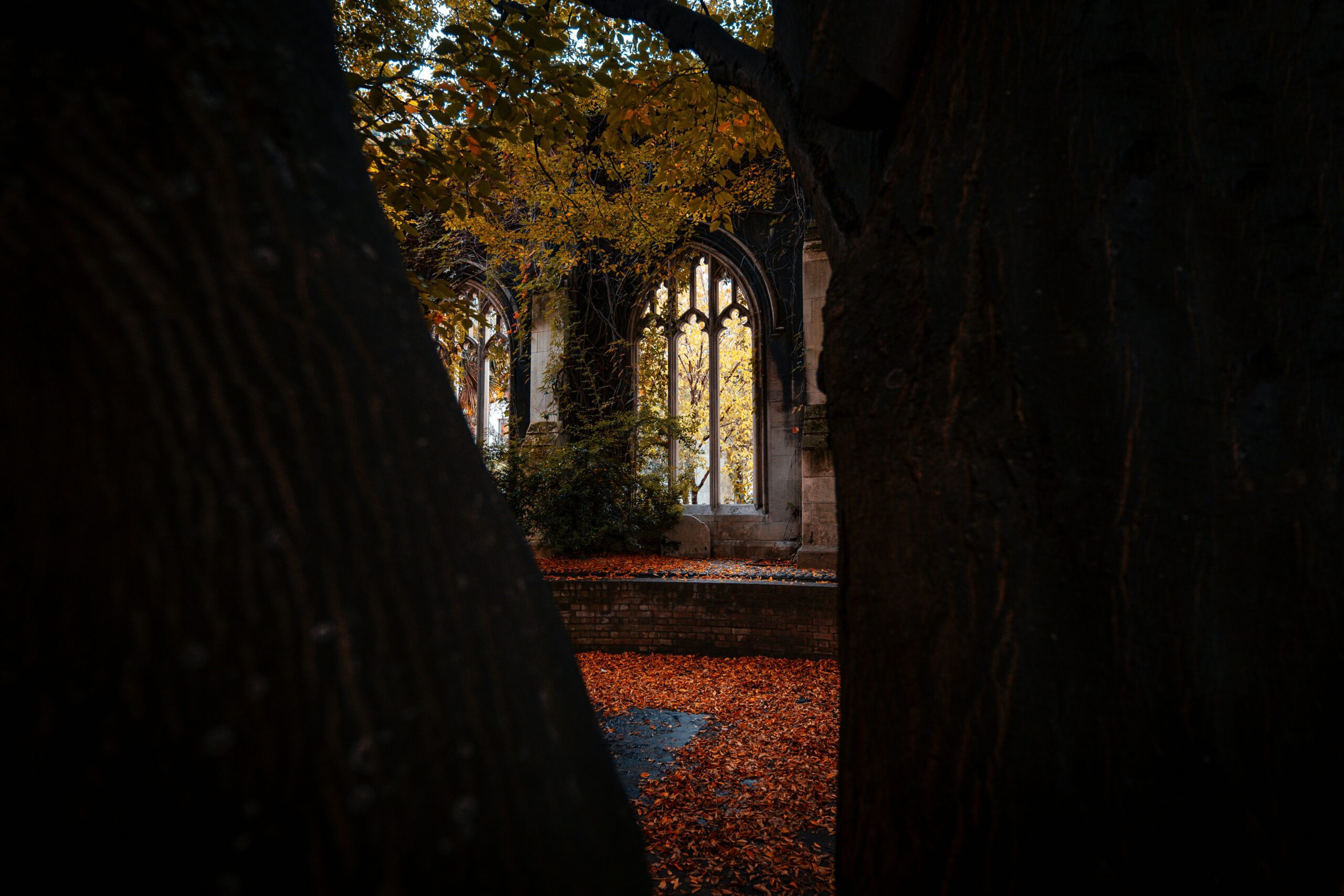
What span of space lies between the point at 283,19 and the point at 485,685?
2.24 ft

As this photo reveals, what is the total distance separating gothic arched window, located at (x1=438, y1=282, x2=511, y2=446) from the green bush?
8.32ft

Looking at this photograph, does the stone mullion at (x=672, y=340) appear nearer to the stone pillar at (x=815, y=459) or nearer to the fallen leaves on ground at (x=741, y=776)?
the stone pillar at (x=815, y=459)

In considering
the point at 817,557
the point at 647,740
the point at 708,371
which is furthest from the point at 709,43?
the point at 708,371

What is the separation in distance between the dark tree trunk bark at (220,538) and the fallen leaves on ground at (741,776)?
164 centimetres

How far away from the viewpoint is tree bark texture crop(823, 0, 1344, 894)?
0.99 m

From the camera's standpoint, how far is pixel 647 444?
1005 centimetres

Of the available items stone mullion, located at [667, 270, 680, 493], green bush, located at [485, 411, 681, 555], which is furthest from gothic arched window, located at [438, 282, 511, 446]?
stone mullion, located at [667, 270, 680, 493]

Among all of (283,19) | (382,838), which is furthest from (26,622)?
(283,19)

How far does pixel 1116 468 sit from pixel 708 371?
1069cm

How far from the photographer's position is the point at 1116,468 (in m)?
1.04

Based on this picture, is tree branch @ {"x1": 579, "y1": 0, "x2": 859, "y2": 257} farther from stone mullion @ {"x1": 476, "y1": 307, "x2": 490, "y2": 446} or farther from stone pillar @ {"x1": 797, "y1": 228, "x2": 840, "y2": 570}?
stone mullion @ {"x1": 476, "y1": 307, "x2": 490, "y2": 446}

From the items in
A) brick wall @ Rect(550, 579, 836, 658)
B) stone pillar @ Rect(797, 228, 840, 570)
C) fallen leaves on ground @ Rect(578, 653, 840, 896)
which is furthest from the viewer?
stone pillar @ Rect(797, 228, 840, 570)

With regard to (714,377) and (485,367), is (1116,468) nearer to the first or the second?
(714,377)

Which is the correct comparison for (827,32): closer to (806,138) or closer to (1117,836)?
(806,138)
